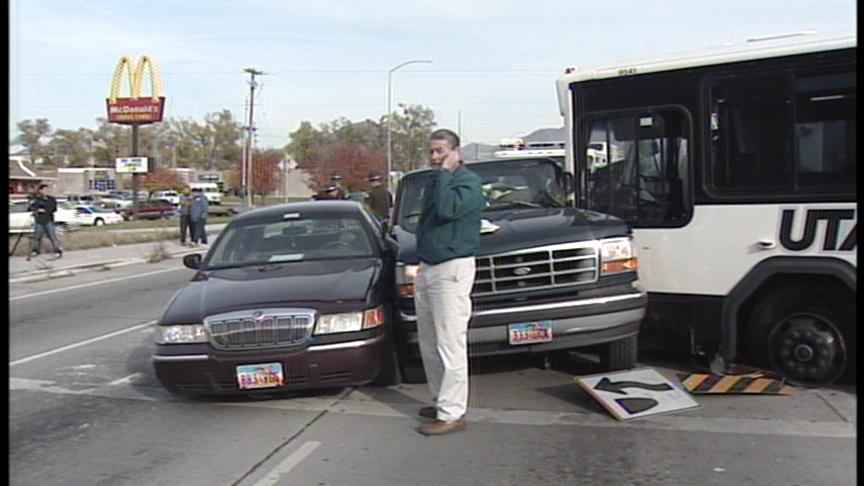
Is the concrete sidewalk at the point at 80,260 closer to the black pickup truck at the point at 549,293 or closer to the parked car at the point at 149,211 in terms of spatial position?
the black pickup truck at the point at 549,293

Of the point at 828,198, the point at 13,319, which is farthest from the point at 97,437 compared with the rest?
the point at 13,319

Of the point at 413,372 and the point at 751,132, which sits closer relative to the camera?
the point at 751,132

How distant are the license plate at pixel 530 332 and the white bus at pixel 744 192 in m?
1.29

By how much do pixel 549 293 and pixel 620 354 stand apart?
0.88 m

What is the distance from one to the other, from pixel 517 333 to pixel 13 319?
843 cm

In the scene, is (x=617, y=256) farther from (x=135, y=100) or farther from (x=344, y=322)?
(x=135, y=100)

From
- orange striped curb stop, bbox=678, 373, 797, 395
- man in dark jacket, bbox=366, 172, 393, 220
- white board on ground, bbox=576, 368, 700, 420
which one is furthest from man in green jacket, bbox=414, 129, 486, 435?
man in dark jacket, bbox=366, 172, 393, 220

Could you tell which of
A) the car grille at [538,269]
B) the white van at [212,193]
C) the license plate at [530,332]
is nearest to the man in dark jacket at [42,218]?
the car grille at [538,269]

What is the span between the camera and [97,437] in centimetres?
581

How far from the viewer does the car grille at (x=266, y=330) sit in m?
6.08

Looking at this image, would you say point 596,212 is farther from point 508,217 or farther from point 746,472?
point 746,472

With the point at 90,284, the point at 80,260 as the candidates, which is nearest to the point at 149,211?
the point at 80,260

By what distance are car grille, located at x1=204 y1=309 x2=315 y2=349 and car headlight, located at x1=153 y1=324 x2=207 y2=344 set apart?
161 mm

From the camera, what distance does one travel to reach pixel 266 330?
608 cm
